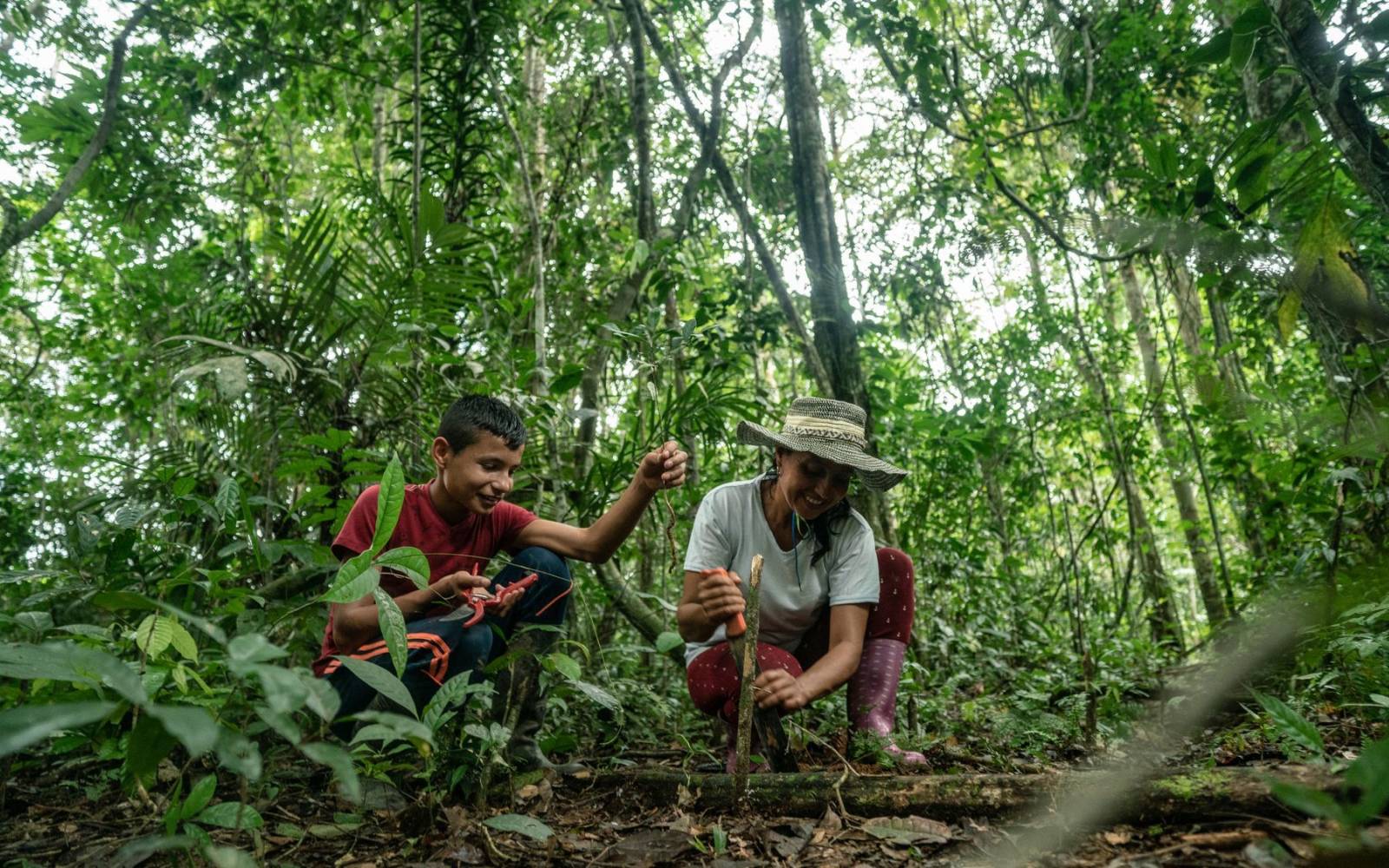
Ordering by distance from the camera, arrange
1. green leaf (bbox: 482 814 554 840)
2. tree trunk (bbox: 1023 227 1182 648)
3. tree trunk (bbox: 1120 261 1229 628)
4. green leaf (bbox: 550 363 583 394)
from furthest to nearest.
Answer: tree trunk (bbox: 1120 261 1229 628) → tree trunk (bbox: 1023 227 1182 648) → green leaf (bbox: 550 363 583 394) → green leaf (bbox: 482 814 554 840)

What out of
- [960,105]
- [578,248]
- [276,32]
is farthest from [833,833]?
[276,32]

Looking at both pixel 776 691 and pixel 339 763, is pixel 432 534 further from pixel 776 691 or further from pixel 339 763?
pixel 339 763

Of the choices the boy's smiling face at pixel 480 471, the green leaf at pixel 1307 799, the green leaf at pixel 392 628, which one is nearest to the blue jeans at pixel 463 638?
the boy's smiling face at pixel 480 471

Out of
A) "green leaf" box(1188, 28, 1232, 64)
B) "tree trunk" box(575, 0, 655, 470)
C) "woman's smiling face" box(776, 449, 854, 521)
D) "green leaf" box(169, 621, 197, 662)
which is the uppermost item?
"tree trunk" box(575, 0, 655, 470)

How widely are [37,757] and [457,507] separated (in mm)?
1424

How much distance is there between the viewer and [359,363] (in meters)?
3.86

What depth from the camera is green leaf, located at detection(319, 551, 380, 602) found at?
133 cm

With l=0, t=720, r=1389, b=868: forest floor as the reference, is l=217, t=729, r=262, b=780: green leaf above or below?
above

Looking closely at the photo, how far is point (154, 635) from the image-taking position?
1641mm

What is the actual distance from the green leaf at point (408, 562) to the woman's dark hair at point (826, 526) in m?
1.72

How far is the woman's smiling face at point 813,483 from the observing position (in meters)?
2.82

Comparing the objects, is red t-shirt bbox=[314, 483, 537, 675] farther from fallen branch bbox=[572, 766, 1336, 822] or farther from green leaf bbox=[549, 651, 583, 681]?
fallen branch bbox=[572, 766, 1336, 822]

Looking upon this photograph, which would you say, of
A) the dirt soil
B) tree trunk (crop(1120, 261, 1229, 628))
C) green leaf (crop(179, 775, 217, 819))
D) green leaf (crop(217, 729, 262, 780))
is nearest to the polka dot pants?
the dirt soil

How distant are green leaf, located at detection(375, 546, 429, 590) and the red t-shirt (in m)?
1.34
